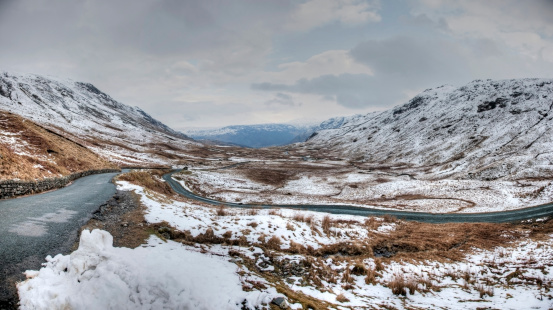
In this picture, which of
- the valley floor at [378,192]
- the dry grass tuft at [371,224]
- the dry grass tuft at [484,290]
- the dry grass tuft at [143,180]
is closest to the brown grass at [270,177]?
the valley floor at [378,192]

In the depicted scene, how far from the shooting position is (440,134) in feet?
477

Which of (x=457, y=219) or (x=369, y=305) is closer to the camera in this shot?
(x=369, y=305)

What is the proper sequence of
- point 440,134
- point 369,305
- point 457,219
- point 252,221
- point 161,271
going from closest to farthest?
point 161,271 < point 369,305 < point 252,221 < point 457,219 < point 440,134

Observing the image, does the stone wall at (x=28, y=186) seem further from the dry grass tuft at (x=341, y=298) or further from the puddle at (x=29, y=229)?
the dry grass tuft at (x=341, y=298)

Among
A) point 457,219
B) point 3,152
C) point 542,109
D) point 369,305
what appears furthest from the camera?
point 542,109

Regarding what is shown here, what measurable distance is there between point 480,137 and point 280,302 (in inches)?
5798

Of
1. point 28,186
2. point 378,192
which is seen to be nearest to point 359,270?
point 28,186

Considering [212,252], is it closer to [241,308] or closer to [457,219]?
[241,308]

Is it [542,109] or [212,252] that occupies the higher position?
[542,109]

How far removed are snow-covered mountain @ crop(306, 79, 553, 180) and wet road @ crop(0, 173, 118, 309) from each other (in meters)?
86.3

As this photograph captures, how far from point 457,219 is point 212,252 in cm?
3850

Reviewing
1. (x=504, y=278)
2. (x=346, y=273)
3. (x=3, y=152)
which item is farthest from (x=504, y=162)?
(x=3, y=152)

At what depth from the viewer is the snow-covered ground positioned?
24.2 feet

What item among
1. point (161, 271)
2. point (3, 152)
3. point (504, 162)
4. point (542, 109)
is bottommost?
point (161, 271)
